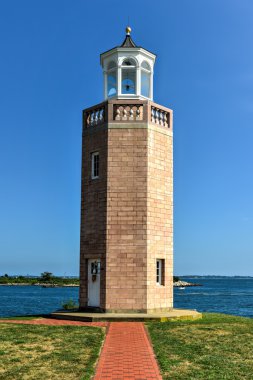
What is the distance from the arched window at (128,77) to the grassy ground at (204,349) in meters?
7.80

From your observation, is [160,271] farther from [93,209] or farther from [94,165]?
[94,165]

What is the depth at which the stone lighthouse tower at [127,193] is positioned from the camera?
14.7m

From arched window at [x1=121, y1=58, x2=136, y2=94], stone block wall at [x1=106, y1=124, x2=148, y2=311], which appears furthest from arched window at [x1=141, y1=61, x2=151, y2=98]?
stone block wall at [x1=106, y1=124, x2=148, y2=311]

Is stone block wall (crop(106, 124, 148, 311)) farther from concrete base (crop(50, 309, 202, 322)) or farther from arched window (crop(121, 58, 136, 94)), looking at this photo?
arched window (crop(121, 58, 136, 94))

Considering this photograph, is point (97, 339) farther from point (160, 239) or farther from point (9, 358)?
point (160, 239)

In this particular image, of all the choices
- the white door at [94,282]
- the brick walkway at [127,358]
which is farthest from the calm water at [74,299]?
the brick walkway at [127,358]

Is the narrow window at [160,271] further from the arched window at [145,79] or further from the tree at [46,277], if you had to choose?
the tree at [46,277]

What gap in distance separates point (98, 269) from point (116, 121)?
4.90 meters

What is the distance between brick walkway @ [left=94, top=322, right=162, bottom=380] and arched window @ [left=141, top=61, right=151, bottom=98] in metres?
8.13

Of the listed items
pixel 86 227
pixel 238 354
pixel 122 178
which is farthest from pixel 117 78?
pixel 238 354

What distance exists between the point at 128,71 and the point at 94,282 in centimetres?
725

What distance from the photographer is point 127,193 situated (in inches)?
590

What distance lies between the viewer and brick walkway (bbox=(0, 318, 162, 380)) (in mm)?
7449

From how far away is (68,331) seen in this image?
1159cm
